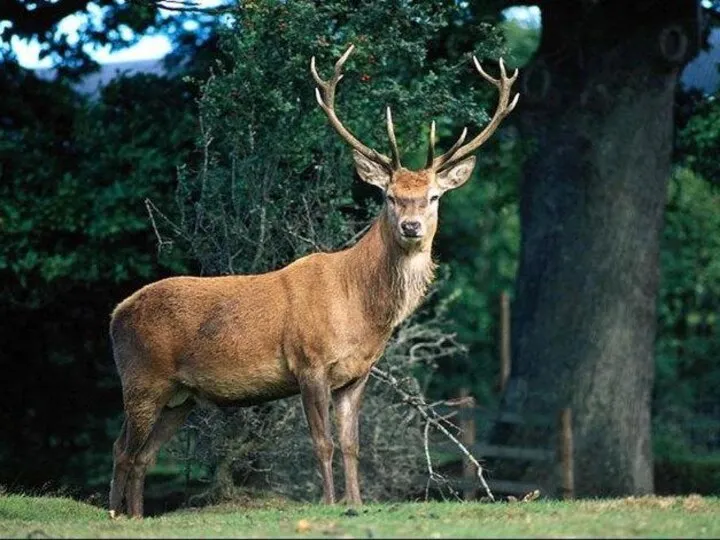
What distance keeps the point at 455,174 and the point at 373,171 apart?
661mm

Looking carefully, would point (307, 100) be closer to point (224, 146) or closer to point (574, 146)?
point (224, 146)

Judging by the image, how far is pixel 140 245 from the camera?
1734 centimetres

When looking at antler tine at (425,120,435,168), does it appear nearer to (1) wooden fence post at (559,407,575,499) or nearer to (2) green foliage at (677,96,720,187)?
(1) wooden fence post at (559,407,575,499)

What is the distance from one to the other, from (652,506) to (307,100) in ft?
19.2

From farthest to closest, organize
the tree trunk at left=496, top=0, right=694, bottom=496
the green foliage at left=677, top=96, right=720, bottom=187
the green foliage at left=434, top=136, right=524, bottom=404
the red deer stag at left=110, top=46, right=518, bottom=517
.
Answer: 1. the green foliage at left=434, top=136, right=524, bottom=404
2. the tree trunk at left=496, top=0, right=694, bottom=496
3. the green foliage at left=677, top=96, right=720, bottom=187
4. the red deer stag at left=110, top=46, right=518, bottom=517

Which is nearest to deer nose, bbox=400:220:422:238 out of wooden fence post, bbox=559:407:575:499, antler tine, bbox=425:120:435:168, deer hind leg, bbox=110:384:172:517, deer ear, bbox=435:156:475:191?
antler tine, bbox=425:120:435:168

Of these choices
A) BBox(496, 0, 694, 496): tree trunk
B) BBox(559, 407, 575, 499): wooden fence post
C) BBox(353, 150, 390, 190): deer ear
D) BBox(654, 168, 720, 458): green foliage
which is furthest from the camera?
BBox(654, 168, 720, 458): green foliage

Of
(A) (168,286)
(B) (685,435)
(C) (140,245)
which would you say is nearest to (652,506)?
(A) (168,286)

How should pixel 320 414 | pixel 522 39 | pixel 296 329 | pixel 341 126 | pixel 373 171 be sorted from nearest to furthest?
pixel 320 414, pixel 296 329, pixel 373 171, pixel 341 126, pixel 522 39

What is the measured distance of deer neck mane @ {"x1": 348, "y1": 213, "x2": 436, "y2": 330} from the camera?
1243 centimetres

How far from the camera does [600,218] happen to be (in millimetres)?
19156

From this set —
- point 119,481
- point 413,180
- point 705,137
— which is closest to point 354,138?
point 413,180

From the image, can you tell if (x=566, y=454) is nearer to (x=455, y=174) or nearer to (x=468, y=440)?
(x=468, y=440)

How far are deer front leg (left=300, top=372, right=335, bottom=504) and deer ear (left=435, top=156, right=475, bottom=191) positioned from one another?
6.02 feet
